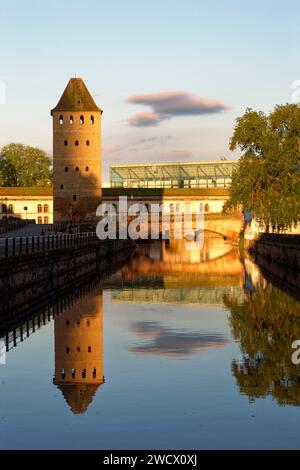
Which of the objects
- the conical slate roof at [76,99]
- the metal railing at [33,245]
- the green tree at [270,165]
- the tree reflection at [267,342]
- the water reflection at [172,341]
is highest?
the conical slate roof at [76,99]

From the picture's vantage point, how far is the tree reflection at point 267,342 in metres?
17.9

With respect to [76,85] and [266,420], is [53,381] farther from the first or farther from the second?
[76,85]

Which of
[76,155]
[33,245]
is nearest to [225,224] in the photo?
[76,155]

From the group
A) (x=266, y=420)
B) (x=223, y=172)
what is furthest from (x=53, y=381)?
(x=223, y=172)

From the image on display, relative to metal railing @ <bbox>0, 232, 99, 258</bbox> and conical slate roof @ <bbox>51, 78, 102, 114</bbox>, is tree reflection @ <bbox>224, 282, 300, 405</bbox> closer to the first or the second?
metal railing @ <bbox>0, 232, 99, 258</bbox>

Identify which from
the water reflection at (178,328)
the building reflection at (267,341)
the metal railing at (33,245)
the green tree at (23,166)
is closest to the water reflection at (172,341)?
the water reflection at (178,328)

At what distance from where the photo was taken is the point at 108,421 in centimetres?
1506

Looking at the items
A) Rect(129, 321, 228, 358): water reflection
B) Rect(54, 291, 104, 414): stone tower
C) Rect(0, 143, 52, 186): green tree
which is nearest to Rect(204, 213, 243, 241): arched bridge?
Rect(0, 143, 52, 186): green tree

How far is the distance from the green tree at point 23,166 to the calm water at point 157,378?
374 feet

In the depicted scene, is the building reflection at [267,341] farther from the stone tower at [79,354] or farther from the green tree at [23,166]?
the green tree at [23,166]

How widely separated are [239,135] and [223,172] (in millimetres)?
97876

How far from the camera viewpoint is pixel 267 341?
80.2 feet

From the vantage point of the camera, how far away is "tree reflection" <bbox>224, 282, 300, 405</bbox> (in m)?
17.9
